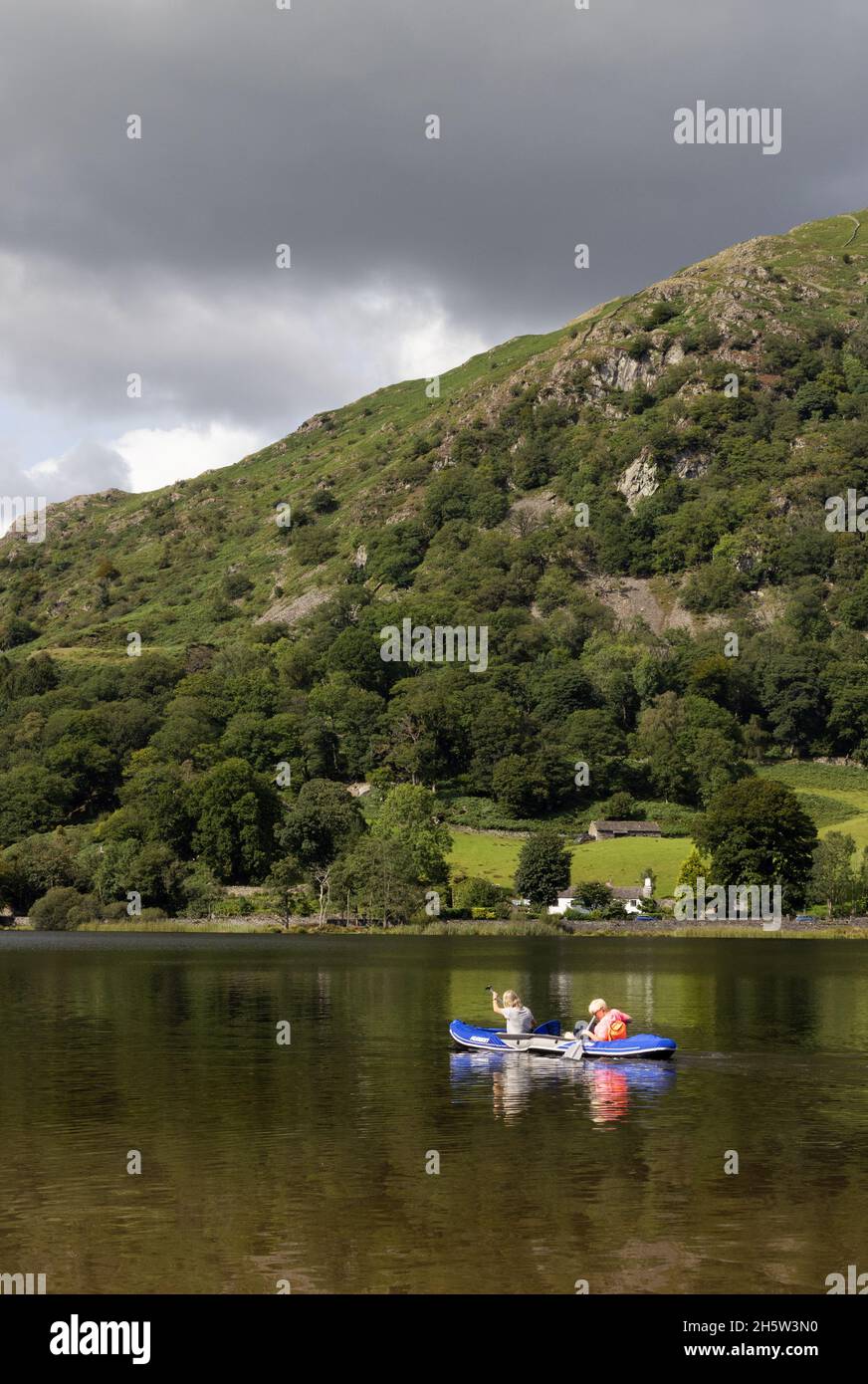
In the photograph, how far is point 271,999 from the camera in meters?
70.1

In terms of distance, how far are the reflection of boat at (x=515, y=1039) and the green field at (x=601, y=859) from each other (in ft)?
385

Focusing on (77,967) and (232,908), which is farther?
(232,908)

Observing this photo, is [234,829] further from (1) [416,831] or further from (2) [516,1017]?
(2) [516,1017]

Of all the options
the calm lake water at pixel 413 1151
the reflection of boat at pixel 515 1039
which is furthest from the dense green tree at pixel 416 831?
the reflection of boat at pixel 515 1039

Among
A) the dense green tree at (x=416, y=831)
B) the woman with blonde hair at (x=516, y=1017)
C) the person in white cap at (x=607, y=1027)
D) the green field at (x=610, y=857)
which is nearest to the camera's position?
the person in white cap at (x=607, y=1027)

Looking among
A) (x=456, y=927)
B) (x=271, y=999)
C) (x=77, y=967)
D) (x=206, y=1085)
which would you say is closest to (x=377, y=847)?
(x=456, y=927)

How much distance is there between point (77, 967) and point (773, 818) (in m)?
82.9

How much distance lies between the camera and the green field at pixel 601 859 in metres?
169

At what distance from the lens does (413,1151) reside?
3131 cm

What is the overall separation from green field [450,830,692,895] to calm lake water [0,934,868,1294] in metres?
101

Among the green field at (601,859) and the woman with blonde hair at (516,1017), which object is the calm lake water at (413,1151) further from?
the green field at (601,859)

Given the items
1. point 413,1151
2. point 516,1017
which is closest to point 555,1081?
point 516,1017

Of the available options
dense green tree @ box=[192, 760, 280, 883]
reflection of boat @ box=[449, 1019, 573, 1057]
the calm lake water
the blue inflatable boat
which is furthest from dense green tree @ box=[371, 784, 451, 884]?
the blue inflatable boat
